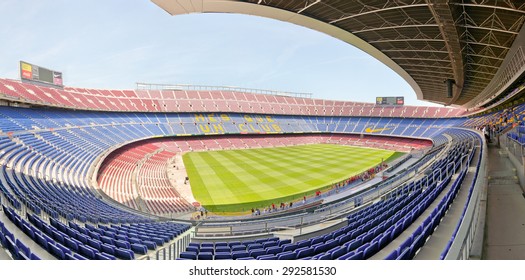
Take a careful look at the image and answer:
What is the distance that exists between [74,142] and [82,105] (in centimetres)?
1799

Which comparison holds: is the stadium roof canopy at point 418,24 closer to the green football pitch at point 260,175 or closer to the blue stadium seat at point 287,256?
the blue stadium seat at point 287,256

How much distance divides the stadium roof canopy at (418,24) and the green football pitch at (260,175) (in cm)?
1344

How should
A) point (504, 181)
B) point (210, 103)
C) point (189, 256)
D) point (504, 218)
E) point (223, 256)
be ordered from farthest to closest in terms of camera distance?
point (210, 103), point (504, 181), point (504, 218), point (189, 256), point (223, 256)

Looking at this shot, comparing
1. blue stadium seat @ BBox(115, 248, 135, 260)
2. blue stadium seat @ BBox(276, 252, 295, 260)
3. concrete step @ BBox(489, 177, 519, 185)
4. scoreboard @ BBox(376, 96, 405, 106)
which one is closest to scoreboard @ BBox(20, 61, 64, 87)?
blue stadium seat @ BBox(115, 248, 135, 260)

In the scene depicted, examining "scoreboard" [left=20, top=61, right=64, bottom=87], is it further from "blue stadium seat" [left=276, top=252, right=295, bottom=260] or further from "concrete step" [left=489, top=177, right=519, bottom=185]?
"concrete step" [left=489, top=177, right=519, bottom=185]

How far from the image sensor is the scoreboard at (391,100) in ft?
237

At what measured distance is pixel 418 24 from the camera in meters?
15.0

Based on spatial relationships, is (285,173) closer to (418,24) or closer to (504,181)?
Result: (418,24)

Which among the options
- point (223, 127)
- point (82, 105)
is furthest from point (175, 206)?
point (223, 127)

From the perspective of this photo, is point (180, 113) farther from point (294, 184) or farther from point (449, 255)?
point (449, 255)

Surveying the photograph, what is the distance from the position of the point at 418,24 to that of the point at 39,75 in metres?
50.2

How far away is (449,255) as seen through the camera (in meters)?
4.01

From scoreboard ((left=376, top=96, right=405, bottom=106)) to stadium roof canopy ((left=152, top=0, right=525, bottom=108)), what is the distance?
53944 mm

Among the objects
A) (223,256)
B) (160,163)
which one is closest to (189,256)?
(223,256)
